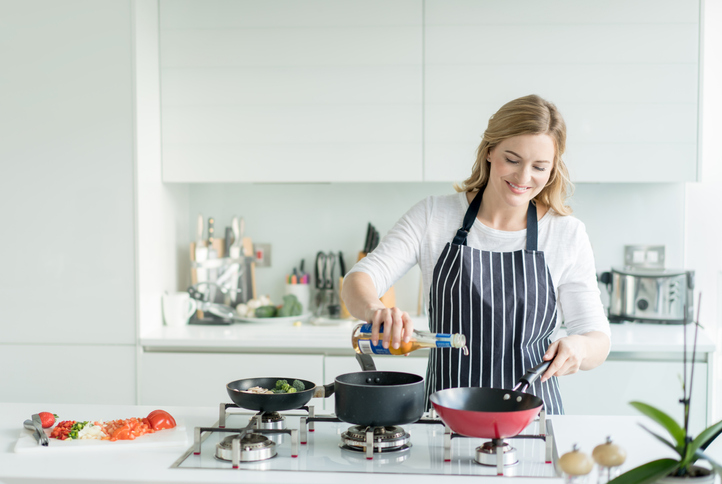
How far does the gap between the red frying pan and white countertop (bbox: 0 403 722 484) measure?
81mm

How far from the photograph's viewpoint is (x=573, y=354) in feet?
4.83

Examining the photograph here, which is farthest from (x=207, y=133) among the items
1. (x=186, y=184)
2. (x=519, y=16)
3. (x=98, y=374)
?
(x=519, y=16)

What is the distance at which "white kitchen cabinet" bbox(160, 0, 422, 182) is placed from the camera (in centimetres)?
279

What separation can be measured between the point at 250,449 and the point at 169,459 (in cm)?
16

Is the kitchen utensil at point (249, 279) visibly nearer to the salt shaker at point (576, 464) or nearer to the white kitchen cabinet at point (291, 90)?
the white kitchen cabinet at point (291, 90)

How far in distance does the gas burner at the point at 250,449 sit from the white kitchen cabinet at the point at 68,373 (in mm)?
1555

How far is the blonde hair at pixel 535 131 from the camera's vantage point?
65.3 inches

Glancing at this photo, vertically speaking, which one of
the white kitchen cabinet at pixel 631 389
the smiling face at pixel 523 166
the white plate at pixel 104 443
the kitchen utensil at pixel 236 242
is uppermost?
the smiling face at pixel 523 166

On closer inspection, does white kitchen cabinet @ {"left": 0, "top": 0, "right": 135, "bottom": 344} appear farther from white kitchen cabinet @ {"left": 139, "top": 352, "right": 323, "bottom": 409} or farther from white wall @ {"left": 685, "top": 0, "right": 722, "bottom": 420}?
white wall @ {"left": 685, "top": 0, "right": 722, "bottom": 420}

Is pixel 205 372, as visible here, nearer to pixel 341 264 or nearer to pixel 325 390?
pixel 341 264

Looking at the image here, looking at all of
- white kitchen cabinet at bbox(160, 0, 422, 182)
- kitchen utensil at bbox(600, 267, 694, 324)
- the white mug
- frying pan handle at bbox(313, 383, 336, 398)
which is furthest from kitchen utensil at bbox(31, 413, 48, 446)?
kitchen utensil at bbox(600, 267, 694, 324)

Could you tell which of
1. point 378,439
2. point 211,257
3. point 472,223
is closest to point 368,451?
point 378,439

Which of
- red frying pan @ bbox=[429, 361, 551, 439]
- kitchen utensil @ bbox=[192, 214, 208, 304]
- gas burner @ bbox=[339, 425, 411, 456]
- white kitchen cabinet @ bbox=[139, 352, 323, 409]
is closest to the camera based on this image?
red frying pan @ bbox=[429, 361, 551, 439]

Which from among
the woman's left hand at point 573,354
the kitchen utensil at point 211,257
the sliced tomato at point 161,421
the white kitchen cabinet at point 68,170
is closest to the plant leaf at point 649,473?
the woman's left hand at point 573,354
